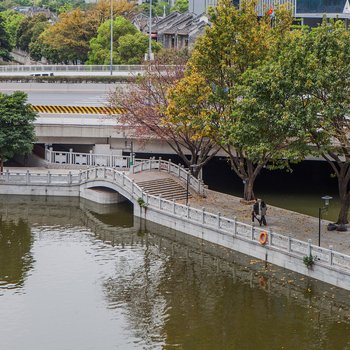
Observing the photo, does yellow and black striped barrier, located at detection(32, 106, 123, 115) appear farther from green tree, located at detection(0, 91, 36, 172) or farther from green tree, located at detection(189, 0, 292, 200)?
green tree, located at detection(189, 0, 292, 200)

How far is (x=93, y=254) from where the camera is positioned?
158ft

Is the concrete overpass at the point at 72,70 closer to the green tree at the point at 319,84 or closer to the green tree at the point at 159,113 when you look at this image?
the green tree at the point at 159,113

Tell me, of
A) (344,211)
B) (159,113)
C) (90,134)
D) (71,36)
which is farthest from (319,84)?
(71,36)

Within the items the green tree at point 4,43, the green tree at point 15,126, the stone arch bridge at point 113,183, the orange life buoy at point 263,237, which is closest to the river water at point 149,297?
the orange life buoy at point 263,237

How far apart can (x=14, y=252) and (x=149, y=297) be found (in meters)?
12.2

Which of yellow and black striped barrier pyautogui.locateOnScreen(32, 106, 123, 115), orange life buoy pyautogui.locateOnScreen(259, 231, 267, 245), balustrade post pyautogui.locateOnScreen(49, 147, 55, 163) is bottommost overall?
orange life buoy pyautogui.locateOnScreen(259, 231, 267, 245)

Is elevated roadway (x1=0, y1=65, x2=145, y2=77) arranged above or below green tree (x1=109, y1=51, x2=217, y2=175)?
above

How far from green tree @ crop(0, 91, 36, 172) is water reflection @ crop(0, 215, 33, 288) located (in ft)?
30.2

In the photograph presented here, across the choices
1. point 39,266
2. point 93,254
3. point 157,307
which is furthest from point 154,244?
point 157,307

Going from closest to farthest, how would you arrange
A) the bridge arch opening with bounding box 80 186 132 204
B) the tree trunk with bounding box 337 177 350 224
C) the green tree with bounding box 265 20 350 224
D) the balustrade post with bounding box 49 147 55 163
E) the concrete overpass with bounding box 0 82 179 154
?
1. the green tree with bounding box 265 20 350 224
2. the tree trunk with bounding box 337 177 350 224
3. the bridge arch opening with bounding box 80 186 132 204
4. the concrete overpass with bounding box 0 82 179 154
5. the balustrade post with bounding box 49 147 55 163

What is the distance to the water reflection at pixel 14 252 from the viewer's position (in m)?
43.2

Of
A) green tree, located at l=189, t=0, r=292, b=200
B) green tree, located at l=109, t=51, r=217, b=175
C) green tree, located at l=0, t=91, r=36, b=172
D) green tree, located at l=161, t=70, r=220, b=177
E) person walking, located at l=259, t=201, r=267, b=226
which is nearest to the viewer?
person walking, located at l=259, t=201, r=267, b=226

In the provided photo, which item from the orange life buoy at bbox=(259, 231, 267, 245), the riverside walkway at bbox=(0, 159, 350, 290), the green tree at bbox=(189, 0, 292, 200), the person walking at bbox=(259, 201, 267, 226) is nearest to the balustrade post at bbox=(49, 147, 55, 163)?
the riverside walkway at bbox=(0, 159, 350, 290)

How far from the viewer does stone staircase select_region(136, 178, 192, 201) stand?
59.0 metres
